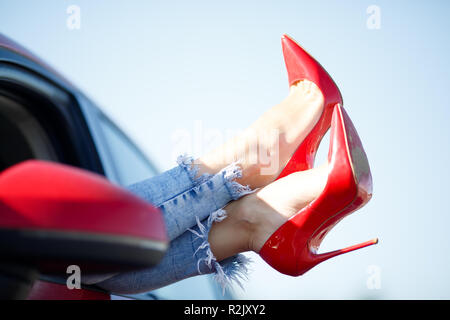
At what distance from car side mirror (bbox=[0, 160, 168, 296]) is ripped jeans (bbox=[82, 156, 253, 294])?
2.26 feet

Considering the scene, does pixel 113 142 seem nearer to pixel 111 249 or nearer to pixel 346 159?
pixel 346 159

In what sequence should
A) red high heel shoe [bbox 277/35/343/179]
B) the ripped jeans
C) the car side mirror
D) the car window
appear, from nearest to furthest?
1. the car side mirror
2. the ripped jeans
3. red high heel shoe [bbox 277/35/343/179]
4. the car window

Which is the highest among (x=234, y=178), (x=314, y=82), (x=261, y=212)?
(x=314, y=82)

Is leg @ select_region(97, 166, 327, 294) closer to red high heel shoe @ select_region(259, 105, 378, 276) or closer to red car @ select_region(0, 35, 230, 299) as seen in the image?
red high heel shoe @ select_region(259, 105, 378, 276)

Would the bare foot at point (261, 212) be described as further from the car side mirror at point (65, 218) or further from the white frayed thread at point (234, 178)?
the car side mirror at point (65, 218)

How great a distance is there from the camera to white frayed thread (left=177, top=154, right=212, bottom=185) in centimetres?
140

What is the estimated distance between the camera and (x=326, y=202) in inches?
55.4

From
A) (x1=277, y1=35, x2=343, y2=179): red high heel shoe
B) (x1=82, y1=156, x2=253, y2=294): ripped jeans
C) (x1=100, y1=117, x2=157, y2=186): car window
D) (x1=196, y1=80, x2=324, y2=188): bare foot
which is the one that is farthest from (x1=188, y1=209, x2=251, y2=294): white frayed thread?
(x1=100, y1=117, x2=157, y2=186): car window

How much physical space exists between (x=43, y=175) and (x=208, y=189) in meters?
0.82

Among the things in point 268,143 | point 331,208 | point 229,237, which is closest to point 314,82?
point 268,143

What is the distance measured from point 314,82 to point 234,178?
1.94ft

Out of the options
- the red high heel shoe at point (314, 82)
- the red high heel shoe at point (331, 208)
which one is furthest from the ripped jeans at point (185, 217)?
the red high heel shoe at point (314, 82)

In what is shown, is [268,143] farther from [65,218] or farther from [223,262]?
[65,218]
